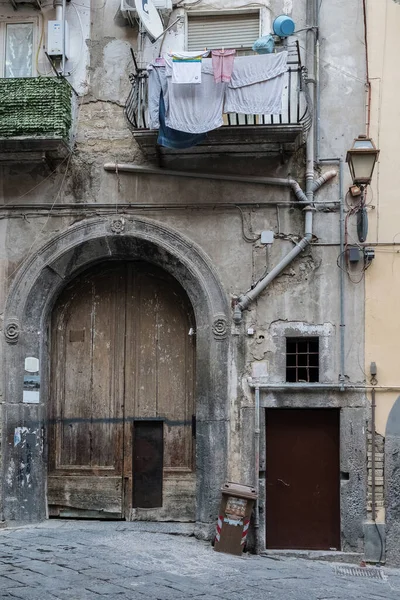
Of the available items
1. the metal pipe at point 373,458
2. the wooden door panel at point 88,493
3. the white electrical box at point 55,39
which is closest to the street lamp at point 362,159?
the metal pipe at point 373,458

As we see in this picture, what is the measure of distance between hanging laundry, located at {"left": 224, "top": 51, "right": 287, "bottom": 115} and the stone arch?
1942 mm

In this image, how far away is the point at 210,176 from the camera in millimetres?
11141

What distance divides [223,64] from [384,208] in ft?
9.25

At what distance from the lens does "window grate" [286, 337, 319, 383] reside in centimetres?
1103

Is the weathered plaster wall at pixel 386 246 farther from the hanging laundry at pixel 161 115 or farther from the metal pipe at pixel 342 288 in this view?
the hanging laundry at pixel 161 115

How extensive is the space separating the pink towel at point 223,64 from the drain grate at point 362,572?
6090 millimetres

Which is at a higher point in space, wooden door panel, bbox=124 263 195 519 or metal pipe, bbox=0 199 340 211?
metal pipe, bbox=0 199 340 211

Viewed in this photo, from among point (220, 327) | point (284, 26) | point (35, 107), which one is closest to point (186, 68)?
point (284, 26)

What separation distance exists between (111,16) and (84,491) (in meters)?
6.58

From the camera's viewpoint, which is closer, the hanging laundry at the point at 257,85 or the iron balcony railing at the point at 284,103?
the hanging laundry at the point at 257,85

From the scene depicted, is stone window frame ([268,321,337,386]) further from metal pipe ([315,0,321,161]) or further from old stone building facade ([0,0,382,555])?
metal pipe ([315,0,321,161])

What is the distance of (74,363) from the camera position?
466 inches

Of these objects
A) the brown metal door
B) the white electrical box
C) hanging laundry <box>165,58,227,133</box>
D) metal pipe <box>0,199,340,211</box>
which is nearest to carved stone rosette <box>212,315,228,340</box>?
the brown metal door

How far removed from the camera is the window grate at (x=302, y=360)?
11.0 metres
